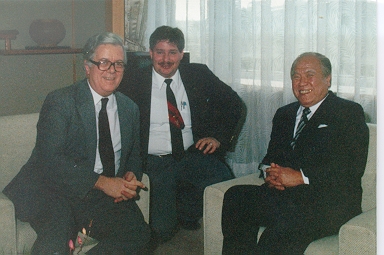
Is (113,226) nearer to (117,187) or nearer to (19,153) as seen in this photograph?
(117,187)

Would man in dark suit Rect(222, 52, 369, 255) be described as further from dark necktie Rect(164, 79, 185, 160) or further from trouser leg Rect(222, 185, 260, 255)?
dark necktie Rect(164, 79, 185, 160)

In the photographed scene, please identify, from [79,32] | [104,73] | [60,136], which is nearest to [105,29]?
[79,32]

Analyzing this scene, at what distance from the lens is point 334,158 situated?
5.35 feet

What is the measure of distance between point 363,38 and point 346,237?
4.16ft

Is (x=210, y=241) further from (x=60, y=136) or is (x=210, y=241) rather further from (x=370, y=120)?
(x=370, y=120)

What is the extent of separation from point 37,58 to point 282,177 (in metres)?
1.54

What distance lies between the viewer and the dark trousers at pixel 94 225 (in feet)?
5.03

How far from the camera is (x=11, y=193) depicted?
163 centimetres

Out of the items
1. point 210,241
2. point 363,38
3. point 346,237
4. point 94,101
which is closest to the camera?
point 346,237

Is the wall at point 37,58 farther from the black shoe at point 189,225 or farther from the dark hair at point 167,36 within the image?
the black shoe at point 189,225

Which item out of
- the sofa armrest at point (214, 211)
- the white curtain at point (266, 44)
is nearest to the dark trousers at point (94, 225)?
the sofa armrest at point (214, 211)

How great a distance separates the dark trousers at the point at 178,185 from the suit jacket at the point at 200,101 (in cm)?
10

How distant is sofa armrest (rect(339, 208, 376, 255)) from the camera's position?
134cm

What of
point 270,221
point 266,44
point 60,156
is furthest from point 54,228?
point 266,44
